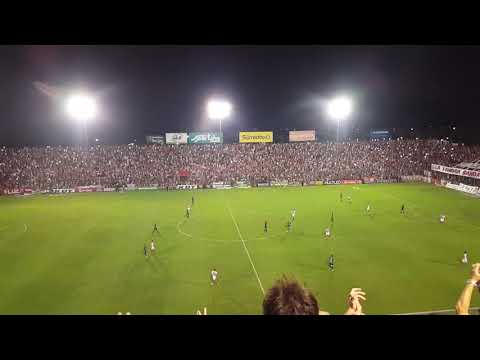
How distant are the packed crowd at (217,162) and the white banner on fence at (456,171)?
239cm

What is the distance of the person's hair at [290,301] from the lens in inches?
143

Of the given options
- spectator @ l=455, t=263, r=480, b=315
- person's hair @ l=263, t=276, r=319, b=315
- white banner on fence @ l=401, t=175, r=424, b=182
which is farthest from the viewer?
white banner on fence @ l=401, t=175, r=424, b=182

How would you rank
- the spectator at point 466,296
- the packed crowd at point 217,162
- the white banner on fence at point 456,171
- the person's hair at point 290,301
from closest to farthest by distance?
the person's hair at point 290,301 → the spectator at point 466,296 → the white banner on fence at point 456,171 → the packed crowd at point 217,162

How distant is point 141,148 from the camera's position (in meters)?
62.3

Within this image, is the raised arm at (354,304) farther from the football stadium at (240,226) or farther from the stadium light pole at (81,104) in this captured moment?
the stadium light pole at (81,104)

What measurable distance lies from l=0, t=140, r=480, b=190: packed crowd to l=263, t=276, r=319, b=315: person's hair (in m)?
50.3

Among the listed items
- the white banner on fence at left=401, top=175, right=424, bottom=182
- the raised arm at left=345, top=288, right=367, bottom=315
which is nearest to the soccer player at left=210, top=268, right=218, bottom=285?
the raised arm at left=345, top=288, right=367, bottom=315

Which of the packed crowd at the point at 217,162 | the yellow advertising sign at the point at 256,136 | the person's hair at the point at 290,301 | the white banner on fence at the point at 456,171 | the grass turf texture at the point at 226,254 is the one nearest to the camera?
the person's hair at the point at 290,301

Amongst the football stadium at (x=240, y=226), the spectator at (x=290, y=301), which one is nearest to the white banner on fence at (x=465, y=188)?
the football stadium at (x=240, y=226)

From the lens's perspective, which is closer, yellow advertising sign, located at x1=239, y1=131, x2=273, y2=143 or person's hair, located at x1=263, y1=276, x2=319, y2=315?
person's hair, located at x1=263, y1=276, x2=319, y2=315

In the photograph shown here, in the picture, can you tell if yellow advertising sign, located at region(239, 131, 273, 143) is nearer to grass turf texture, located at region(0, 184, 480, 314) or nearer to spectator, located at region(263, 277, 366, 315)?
grass turf texture, located at region(0, 184, 480, 314)

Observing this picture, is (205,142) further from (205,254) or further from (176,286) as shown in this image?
(176,286)

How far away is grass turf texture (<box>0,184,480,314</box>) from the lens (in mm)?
17062

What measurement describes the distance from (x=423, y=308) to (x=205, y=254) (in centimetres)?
1266
